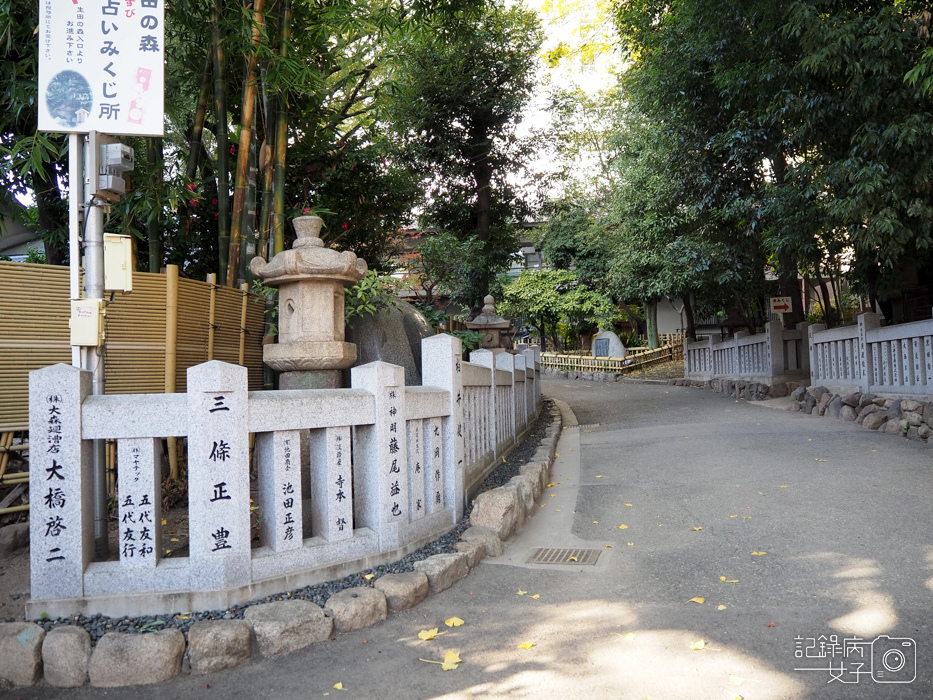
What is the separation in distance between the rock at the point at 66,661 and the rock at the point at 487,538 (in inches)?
104

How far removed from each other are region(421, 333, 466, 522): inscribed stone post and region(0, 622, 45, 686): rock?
304 centimetres

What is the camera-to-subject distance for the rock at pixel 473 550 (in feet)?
16.2

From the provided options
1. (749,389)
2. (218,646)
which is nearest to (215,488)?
(218,646)

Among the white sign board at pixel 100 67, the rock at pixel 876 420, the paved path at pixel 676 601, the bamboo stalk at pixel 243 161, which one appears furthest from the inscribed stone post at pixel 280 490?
the rock at pixel 876 420

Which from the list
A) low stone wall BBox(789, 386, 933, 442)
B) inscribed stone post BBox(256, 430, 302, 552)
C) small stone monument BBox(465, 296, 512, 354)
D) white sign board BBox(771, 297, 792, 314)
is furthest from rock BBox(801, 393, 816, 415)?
inscribed stone post BBox(256, 430, 302, 552)

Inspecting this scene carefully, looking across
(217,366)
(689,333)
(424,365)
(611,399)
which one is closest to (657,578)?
(424,365)

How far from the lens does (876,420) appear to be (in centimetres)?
1033

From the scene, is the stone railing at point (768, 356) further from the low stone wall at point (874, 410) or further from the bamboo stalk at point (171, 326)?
the bamboo stalk at point (171, 326)

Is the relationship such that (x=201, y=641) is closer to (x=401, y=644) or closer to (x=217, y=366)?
(x=401, y=644)

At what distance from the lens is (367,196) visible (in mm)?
11320

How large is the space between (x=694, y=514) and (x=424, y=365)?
2.87 metres

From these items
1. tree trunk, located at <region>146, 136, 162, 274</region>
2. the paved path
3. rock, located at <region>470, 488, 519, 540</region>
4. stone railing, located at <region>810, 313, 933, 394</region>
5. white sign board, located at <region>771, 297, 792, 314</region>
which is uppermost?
tree trunk, located at <region>146, 136, 162, 274</region>

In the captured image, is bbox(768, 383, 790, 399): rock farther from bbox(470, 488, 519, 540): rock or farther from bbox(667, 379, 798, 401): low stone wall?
bbox(470, 488, 519, 540): rock

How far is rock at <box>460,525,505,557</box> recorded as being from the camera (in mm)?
5238
